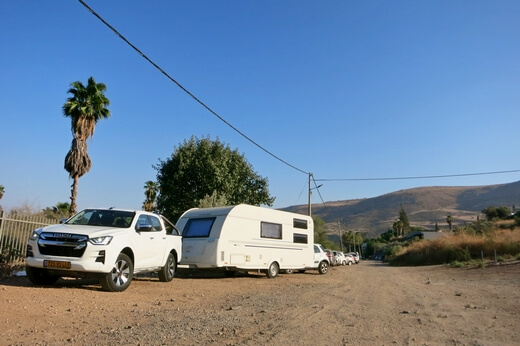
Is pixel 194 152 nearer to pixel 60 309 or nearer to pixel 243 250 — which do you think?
pixel 243 250

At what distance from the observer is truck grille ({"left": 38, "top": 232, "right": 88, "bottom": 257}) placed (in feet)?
28.6

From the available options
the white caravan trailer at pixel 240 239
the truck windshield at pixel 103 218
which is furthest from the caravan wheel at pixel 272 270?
the truck windshield at pixel 103 218

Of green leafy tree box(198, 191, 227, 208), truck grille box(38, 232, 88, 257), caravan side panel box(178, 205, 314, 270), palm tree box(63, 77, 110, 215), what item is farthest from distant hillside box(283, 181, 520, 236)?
truck grille box(38, 232, 88, 257)

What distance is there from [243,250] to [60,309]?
29.5ft

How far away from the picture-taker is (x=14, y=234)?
42.8ft

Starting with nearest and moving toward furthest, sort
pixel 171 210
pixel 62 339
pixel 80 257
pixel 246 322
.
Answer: pixel 62 339, pixel 246 322, pixel 80 257, pixel 171 210

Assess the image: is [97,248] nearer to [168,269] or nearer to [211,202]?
[168,269]

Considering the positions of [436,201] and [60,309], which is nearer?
[60,309]

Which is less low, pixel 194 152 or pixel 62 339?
pixel 194 152

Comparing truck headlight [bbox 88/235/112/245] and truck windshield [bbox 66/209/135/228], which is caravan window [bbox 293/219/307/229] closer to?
truck windshield [bbox 66/209/135/228]

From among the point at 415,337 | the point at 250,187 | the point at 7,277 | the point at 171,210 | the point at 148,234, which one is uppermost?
the point at 250,187

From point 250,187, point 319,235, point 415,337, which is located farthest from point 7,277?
point 319,235

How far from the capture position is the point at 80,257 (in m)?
8.66

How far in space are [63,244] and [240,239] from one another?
299 inches
